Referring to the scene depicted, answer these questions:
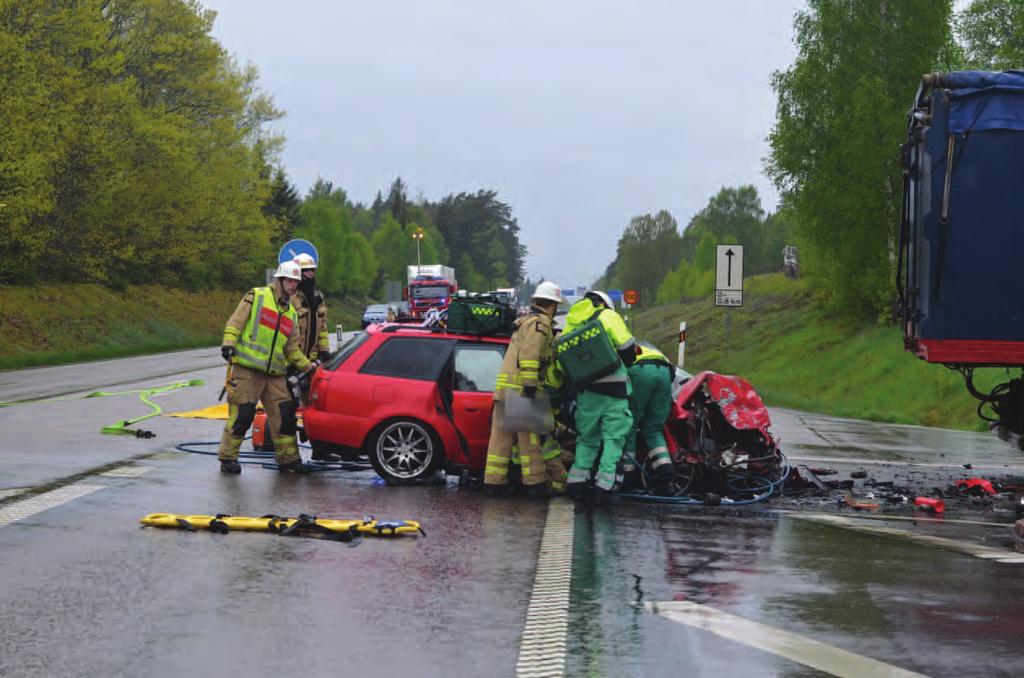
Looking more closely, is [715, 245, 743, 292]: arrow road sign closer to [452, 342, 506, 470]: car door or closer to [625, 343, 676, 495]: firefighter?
[452, 342, 506, 470]: car door

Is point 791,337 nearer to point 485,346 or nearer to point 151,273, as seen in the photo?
point 151,273

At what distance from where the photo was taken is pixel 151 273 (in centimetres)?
6041

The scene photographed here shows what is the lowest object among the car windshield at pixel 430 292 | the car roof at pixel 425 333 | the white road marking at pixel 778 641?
the white road marking at pixel 778 641

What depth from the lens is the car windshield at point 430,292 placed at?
5831 centimetres

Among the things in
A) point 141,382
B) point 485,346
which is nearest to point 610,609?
point 485,346

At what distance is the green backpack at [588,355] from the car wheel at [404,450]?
161 cm

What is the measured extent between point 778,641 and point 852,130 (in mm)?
38465

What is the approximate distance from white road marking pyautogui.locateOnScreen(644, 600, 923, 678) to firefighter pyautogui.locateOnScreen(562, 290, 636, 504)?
3.70m

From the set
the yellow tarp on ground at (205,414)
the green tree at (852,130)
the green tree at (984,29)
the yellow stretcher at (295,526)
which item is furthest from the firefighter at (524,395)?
the green tree at (984,29)

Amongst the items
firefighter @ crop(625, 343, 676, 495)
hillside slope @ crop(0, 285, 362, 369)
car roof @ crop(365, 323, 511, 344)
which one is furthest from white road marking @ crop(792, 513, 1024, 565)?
hillside slope @ crop(0, 285, 362, 369)

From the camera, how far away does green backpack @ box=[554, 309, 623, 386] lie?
10.5 meters

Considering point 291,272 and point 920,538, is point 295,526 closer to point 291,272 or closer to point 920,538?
point 291,272

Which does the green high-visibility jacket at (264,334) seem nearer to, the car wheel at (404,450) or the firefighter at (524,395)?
the car wheel at (404,450)

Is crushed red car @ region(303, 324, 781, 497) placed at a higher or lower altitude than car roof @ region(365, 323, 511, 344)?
lower
